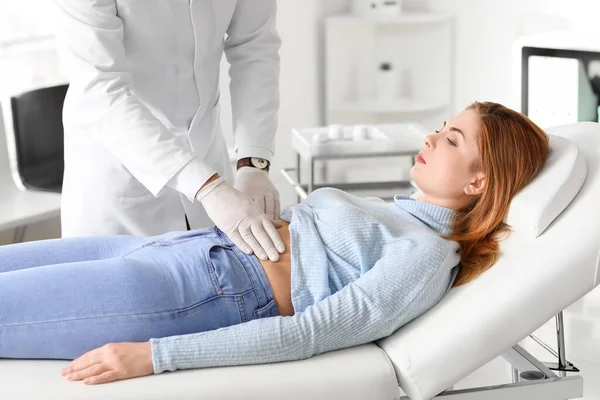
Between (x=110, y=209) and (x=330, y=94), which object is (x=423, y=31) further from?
(x=110, y=209)

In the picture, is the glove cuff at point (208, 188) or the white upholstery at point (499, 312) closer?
the white upholstery at point (499, 312)

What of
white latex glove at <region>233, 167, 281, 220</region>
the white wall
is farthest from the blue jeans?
the white wall

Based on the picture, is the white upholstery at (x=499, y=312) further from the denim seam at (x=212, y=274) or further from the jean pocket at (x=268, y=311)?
the denim seam at (x=212, y=274)

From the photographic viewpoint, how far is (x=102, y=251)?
176cm

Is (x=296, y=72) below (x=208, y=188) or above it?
below

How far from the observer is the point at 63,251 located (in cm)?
173

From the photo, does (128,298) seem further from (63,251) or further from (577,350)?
(577,350)

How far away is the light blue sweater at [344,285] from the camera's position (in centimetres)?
146

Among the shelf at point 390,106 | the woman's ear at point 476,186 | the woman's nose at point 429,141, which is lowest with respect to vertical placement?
the shelf at point 390,106

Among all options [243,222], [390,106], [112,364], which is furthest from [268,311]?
[390,106]

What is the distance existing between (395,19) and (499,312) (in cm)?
325

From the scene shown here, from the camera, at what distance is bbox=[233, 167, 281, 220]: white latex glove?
1.92 m

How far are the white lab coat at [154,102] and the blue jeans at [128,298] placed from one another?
0.20m

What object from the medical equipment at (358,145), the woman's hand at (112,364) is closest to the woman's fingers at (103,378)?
the woman's hand at (112,364)
